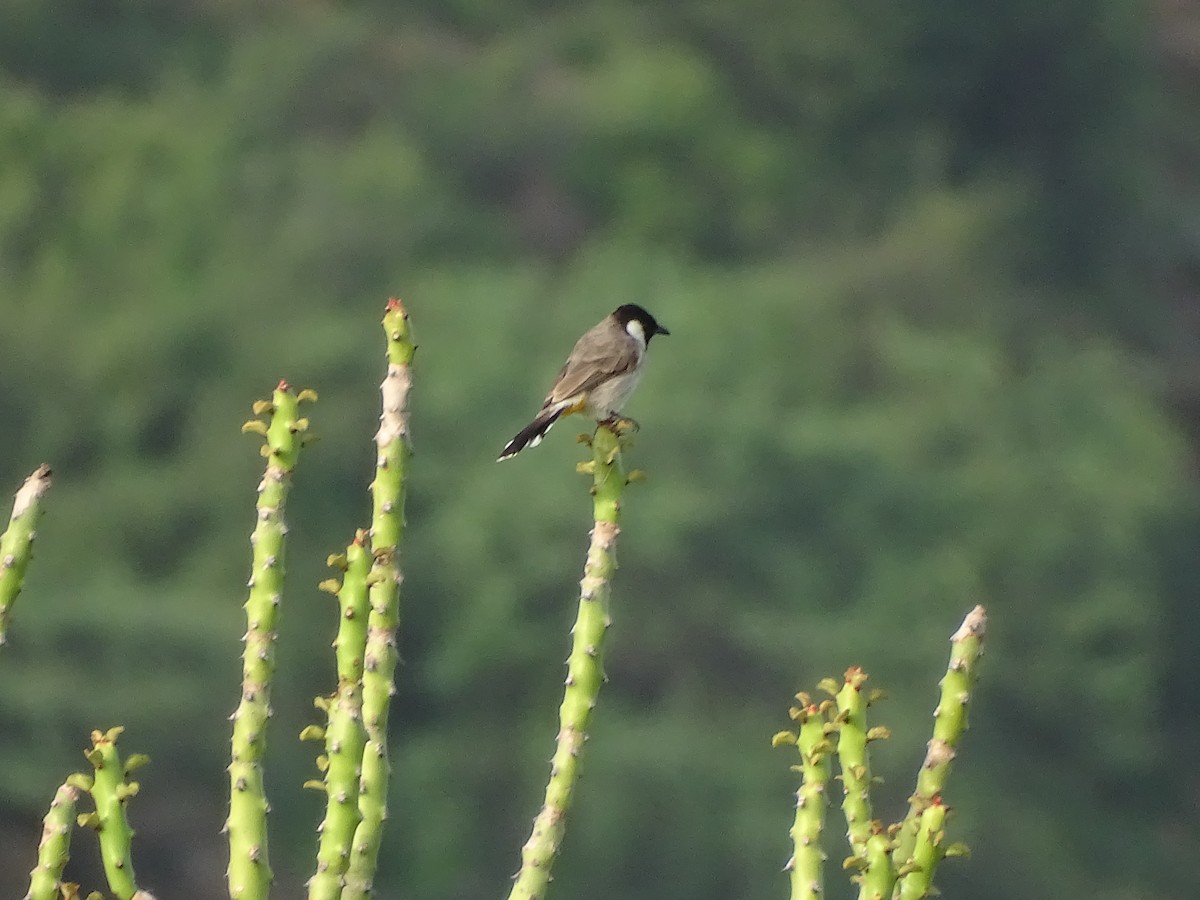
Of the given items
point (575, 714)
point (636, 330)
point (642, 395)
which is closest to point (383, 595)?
point (575, 714)

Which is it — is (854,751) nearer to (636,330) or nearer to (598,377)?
(598,377)

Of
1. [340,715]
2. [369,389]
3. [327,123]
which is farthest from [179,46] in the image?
[340,715]

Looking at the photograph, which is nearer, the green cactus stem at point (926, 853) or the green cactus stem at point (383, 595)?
the green cactus stem at point (926, 853)

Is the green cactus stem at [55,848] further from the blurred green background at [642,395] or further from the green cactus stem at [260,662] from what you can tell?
the blurred green background at [642,395]

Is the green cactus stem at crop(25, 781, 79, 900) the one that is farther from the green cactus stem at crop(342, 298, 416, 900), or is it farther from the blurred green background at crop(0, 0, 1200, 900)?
the blurred green background at crop(0, 0, 1200, 900)

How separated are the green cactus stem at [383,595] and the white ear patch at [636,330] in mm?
3329

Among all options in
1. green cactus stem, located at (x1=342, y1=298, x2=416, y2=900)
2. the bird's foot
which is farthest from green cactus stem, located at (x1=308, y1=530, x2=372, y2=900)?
the bird's foot

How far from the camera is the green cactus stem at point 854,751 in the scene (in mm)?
3471

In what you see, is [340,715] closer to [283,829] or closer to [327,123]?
[283,829]

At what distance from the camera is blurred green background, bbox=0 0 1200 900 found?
1040 inches

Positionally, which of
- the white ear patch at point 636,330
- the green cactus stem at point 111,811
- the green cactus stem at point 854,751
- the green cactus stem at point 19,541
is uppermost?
the white ear patch at point 636,330

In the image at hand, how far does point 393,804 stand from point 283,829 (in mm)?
1897

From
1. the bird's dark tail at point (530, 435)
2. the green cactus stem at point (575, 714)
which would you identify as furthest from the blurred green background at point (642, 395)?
the green cactus stem at point (575, 714)

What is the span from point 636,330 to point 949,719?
3.82 meters
